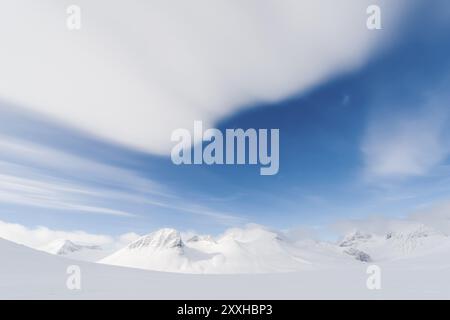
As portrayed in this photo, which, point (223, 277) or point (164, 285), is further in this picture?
point (223, 277)

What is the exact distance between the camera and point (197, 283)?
48.7ft

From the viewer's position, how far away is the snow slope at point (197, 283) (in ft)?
43.7

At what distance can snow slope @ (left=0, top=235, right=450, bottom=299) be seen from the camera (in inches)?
524

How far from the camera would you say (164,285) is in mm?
14852
